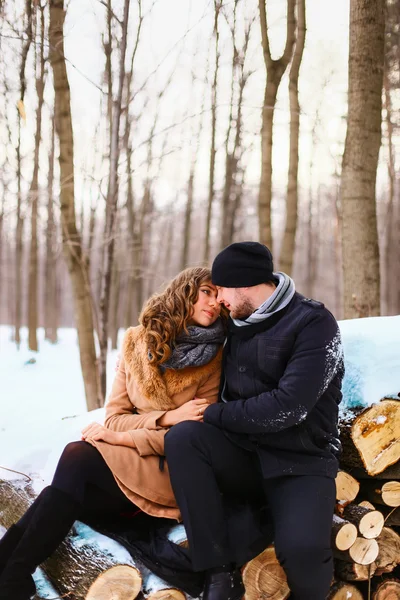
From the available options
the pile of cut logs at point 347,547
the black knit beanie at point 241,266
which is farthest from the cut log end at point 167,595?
the black knit beanie at point 241,266

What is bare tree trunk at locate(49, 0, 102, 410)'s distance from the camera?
543cm

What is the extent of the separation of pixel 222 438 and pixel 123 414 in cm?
59

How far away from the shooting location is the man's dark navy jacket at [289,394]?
2426 mm

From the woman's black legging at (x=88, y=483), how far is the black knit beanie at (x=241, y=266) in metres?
1.04

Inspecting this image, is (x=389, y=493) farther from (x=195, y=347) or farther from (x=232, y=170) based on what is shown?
(x=232, y=170)

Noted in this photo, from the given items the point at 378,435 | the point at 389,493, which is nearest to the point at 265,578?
the point at 389,493

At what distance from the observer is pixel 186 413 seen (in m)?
2.72

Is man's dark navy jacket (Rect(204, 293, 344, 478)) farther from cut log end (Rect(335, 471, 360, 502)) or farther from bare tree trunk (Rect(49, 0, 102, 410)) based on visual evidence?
bare tree trunk (Rect(49, 0, 102, 410))

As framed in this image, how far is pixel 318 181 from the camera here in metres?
22.0

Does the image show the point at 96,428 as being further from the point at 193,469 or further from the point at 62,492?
the point at 193,469

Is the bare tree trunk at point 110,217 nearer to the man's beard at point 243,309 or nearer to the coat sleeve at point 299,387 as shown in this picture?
the man's beard at point 243,309

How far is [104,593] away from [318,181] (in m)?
21.1

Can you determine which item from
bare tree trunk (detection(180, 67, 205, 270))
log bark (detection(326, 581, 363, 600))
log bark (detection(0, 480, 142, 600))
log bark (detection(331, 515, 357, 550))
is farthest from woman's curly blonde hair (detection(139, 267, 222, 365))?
bare tree trunk (detection(180, 67, 205, 270))

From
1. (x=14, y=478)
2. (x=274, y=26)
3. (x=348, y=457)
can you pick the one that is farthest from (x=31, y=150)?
(x=348, y=457)
